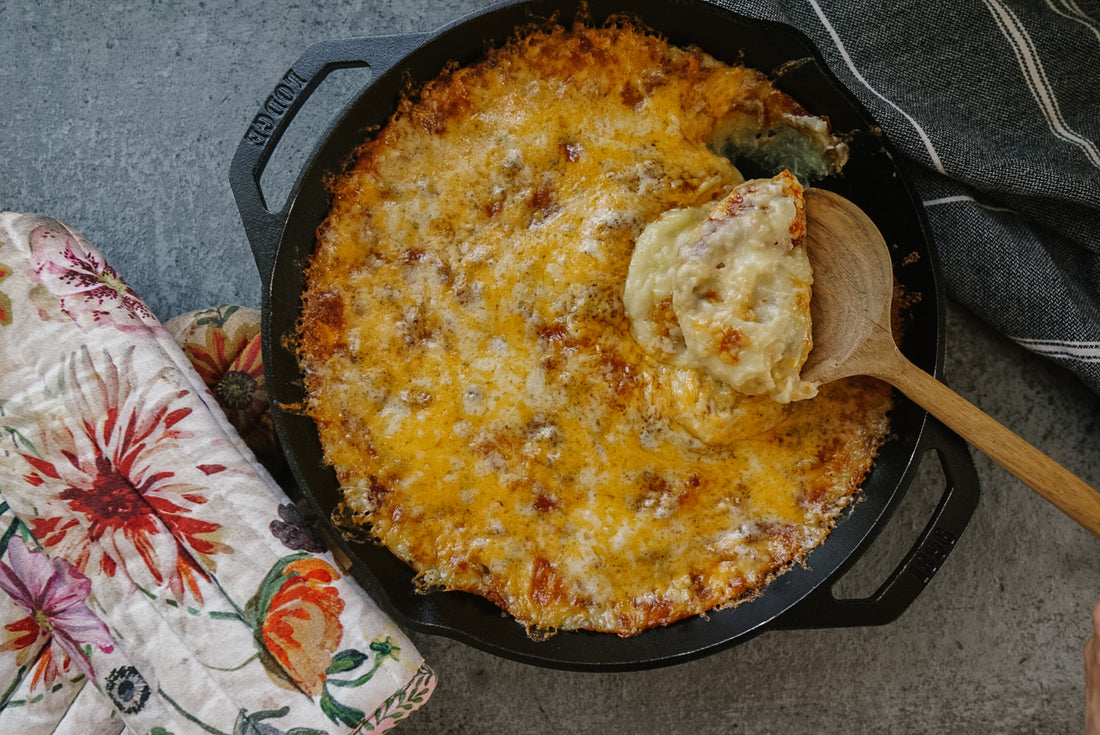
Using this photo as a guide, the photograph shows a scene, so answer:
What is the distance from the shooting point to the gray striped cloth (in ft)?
4.58

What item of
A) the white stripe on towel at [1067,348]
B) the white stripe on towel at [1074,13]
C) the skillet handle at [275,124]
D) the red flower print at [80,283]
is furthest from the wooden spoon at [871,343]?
the red flower print at [80,283]

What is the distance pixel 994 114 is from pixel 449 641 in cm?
149

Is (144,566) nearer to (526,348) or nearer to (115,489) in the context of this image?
(115,489)

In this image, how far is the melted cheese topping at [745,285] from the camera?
1148 millimetres

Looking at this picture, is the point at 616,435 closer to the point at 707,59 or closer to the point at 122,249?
the point at 707,59

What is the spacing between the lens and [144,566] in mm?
1241

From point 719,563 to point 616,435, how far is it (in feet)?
0.96

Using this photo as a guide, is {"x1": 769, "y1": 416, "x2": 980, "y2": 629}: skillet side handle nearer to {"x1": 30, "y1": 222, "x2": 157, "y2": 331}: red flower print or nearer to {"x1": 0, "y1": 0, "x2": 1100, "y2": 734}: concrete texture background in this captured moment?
{"x1": 0, "y1": 0, "x2": 1100, "y2": 734}: concrete texture background

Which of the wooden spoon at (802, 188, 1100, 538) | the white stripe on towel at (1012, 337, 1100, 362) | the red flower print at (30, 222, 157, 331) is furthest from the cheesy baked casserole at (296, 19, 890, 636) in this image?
the white stripe on towel at (1012, 337, 1100, 362)

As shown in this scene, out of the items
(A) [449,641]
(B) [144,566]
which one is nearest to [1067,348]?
(A) [449,641]

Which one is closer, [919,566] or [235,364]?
[919,566]

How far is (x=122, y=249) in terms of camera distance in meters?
1.57

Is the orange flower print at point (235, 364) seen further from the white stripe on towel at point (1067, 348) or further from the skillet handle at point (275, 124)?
the white stripe on towel at point (1067, 348)

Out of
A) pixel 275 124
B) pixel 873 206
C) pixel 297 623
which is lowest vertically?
pixel 297 623
